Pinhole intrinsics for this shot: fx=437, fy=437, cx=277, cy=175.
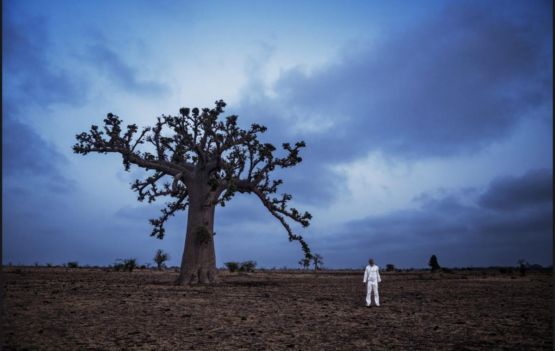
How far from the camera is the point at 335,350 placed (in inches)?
391

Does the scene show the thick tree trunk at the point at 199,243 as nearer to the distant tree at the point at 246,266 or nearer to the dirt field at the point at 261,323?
the dirt field at the point at 261,323

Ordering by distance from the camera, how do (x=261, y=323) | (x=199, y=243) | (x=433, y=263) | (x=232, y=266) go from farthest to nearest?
(x=433, y=263), (x=232, y=266), (x=199, y=243), (x=261, y=323)

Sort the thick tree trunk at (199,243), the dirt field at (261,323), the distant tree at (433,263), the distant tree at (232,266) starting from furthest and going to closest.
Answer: the distant tree at (433,263) < the distant tree at (232,266) < the thick tree trunk at (199,243) < the dirt field at (261,323)

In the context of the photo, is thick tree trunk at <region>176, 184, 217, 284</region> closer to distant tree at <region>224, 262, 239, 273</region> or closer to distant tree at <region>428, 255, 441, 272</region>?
distant tree at <region>224, 262, 239, 273</region>

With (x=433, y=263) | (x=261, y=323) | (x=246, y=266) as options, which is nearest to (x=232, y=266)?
(x=246, y=266)

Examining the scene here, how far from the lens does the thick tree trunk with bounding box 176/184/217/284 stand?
27.9 meters

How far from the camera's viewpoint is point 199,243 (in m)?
28.3

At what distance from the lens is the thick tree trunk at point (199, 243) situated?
91.6 feet

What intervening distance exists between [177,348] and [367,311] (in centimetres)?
851

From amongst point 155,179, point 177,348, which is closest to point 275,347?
point 177,348

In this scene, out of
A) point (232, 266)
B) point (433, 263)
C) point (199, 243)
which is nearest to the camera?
point (199, 243)

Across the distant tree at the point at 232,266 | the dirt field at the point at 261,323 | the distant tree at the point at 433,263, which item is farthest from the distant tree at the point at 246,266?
the dirt field at the point at 261,323

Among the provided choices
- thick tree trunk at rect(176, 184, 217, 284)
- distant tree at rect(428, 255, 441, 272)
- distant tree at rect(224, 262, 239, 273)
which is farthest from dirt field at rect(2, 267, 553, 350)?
distant tree at rect(428, 255, 441, 272)

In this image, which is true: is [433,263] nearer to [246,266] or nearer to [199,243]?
[246,266]
